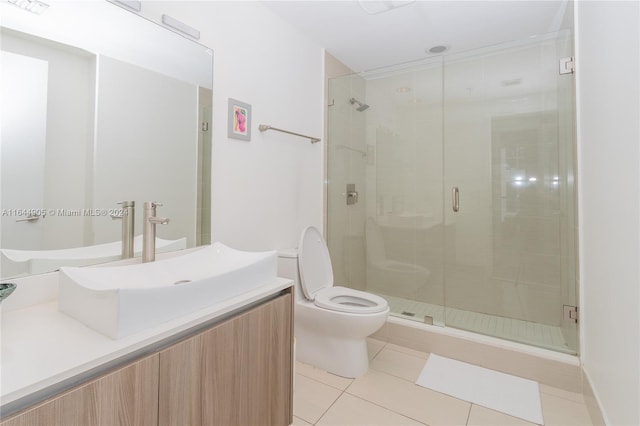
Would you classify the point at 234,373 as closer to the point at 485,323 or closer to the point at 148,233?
the point at 148,233

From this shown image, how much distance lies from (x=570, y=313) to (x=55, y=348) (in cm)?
248

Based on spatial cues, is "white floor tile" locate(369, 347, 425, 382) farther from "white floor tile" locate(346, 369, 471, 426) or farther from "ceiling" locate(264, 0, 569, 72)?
"ceiling" locate(264, 0, 569, 72)

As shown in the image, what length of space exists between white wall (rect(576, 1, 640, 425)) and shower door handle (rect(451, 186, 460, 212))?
80 centimetres

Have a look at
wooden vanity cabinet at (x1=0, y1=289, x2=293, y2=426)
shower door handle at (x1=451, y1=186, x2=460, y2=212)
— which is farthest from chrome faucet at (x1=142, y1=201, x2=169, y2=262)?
shower door handle at (x1=451, y1=186, x2=460, y2=212)

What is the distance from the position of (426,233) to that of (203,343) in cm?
203

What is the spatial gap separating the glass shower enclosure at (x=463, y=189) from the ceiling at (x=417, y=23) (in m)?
0.14

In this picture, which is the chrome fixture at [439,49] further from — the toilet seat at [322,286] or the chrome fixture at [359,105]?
the toilet seat at [322,286]

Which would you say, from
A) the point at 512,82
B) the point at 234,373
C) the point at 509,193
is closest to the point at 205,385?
the point at 234,373

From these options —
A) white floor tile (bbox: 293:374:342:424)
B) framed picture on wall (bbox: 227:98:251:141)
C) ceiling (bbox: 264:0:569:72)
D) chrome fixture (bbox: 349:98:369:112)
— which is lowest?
white floor tile (bbox: 293:374:342:424)

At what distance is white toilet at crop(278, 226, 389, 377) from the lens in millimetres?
1711

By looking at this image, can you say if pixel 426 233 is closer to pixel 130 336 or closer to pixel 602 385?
pixel 602 385

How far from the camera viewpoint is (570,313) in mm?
1858

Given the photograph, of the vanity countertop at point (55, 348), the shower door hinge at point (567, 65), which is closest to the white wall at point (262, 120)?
the vanity countertop at point (55, 348)

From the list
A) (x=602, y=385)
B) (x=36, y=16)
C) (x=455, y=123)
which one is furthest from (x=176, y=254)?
(x=455, y=123)
